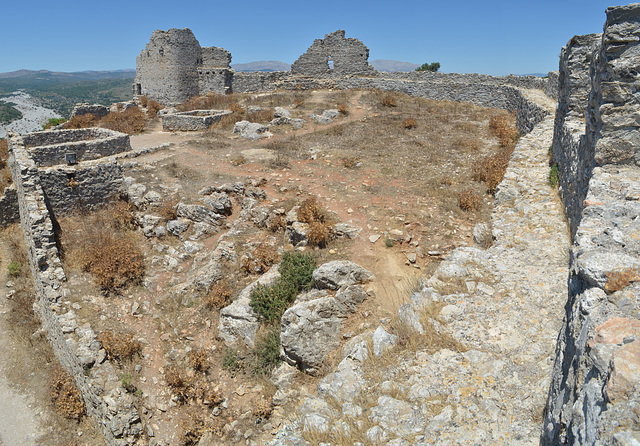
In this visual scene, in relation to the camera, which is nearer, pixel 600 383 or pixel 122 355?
pixel 600 383

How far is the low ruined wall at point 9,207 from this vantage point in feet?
47.5

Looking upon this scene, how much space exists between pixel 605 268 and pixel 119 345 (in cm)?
821

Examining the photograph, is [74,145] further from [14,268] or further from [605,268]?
[605,268]

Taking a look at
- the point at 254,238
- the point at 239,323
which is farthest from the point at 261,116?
the point at 239,323

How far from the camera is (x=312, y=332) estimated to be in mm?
7012

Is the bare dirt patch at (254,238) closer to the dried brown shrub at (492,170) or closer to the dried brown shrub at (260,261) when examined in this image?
the dried brown shrub at (260,261)

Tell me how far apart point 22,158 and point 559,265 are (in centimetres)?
1571

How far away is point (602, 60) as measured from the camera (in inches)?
208

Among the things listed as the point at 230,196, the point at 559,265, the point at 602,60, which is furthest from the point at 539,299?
the point at 230,196

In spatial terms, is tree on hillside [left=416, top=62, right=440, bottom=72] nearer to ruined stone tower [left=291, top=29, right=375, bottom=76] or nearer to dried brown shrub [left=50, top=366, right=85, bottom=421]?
ruined stone tower [left=291, top=29, right=375, bottom=76]

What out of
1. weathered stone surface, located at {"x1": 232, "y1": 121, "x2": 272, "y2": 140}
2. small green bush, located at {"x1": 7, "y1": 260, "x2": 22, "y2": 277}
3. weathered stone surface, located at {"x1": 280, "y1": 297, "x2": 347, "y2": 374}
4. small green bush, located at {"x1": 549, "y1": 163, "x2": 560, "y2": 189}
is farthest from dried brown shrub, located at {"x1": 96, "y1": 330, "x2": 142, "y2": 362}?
weathered stone surface, located at {"x1": 232, "y1": 121, "x2": 272, "y2": 140}

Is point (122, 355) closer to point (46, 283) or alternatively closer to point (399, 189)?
point (46, 283)

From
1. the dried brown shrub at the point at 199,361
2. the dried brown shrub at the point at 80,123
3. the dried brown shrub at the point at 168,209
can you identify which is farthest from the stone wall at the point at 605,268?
the dried brown shrub at the point at 80,123

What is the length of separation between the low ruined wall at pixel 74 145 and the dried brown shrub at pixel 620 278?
648 inches
